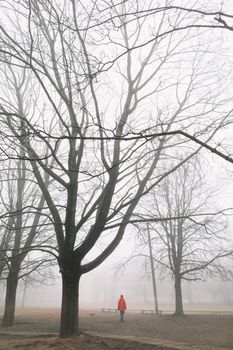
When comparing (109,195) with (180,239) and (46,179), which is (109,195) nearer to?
(46,179)

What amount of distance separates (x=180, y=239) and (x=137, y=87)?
43.9 feet

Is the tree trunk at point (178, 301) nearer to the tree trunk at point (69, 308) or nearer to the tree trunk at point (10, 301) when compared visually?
the tree trunk at point (10, 301)

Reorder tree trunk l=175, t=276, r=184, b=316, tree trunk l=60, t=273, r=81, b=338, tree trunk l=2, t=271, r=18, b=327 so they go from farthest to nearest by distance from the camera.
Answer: tree trunk l=175, t=276, r=184, b=316 < tree trunk l=2, t=271, r=18, b=327 < tree trunk l=60, t=273, r=81, b=338

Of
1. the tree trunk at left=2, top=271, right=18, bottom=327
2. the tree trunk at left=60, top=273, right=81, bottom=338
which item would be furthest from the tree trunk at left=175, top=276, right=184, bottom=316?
the tree trunk at left=60, top=273, right=81, bottom=338

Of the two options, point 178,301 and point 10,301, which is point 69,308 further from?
point 178,301

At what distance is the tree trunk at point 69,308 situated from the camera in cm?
976

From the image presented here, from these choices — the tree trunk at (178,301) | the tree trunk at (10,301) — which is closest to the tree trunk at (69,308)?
the tree trunk at (10,301)

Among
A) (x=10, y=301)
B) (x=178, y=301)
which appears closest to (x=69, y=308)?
(x=10, y=301)

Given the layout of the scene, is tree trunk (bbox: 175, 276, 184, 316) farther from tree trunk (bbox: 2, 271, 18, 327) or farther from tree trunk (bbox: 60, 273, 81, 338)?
tree trunk (bbox: 60, 273, 81, 338)

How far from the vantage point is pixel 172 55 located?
12.4 m

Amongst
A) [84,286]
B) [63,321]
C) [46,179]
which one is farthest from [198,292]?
[63,321]

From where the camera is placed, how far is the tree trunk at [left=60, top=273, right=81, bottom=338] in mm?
9758

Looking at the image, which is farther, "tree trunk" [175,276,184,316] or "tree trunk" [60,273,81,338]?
"tree trunk" [175,276,184,316]

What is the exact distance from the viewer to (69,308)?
9883 mm
